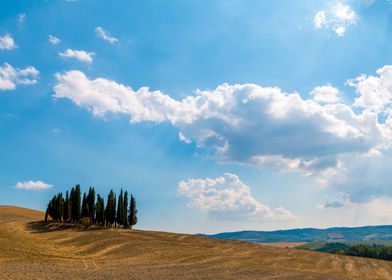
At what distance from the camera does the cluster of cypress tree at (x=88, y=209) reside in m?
107

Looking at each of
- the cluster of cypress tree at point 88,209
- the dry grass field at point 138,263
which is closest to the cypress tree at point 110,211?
the cluster of cypress tree at point 88,209

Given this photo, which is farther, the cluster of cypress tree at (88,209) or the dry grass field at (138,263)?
the cluster of cypress tree at (88,209)

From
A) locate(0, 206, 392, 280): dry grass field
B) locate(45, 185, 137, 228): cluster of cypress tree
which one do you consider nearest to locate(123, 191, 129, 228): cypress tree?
locate(45, 185, 137, 228): cluster of cypress tree

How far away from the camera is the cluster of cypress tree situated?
107 metres

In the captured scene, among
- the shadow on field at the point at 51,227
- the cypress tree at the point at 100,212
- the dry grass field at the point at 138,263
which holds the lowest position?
the dry grass field at the point at 138,263

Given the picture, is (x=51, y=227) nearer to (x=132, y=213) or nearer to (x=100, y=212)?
(x=100, y=212)

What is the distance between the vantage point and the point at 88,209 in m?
106

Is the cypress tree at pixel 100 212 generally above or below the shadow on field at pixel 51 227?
above

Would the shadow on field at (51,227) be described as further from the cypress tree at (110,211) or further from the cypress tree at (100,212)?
the cypress tree at (110,211)

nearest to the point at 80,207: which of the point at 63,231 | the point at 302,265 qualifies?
the point at 63,231

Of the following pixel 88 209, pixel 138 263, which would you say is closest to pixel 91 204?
pixel 88 209

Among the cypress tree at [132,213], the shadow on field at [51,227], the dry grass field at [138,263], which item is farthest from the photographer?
the cypress tree at [132,213]

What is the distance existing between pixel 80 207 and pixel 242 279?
75.2 m

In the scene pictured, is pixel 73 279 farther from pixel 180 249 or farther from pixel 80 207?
pixel 80 207
